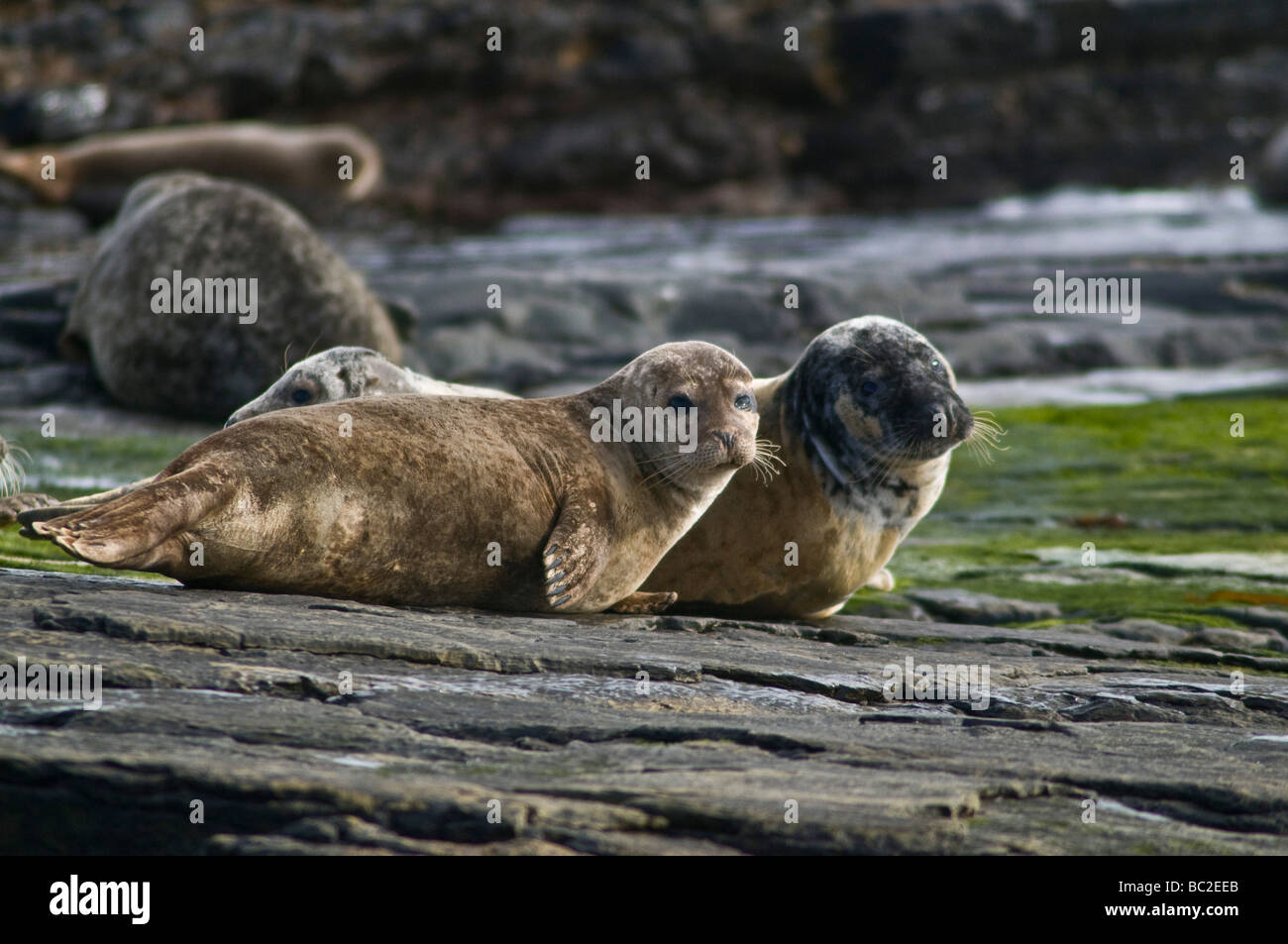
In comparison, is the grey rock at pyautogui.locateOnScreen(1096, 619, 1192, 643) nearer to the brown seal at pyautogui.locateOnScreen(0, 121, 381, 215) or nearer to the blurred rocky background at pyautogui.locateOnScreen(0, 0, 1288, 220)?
the brown seal at pyautogui.locateOnScreen(0, 121, 381, 215)

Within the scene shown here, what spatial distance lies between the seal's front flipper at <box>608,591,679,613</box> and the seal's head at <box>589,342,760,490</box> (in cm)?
40

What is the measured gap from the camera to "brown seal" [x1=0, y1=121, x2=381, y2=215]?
1922 centimetres

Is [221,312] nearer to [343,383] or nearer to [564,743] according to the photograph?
[343,383]

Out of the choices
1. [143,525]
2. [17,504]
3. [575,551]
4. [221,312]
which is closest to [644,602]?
[575,551]

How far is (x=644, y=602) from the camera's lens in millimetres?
5375

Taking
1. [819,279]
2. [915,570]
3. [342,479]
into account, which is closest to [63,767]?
[342,479]

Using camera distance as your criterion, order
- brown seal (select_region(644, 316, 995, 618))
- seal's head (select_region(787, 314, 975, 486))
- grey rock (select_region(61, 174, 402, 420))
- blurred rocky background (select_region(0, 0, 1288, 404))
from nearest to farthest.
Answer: seal's head (select_region(787, 314, 975, 486)), brown seal (select_region(644, 316, 995, 618)), grey rock (select_region(61, 174, 402, 420)), blurred rocky background (select_region(0, 0, 1288, 404))

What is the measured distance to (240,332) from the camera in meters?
9.91

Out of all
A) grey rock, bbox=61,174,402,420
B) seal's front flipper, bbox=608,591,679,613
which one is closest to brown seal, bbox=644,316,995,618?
seal's front flipper, bbox=608,591,679,613

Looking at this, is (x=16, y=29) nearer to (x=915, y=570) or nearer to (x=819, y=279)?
(x=819, y=279)

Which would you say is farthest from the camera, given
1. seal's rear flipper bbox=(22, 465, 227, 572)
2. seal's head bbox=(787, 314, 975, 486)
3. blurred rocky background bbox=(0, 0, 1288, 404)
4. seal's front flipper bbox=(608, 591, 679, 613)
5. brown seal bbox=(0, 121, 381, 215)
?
blurred rocky background bbox=(0, 0, 1288, 404)

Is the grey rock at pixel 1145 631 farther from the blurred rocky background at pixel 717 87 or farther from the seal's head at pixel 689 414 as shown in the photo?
the blurred rocky background at pixel 717 87

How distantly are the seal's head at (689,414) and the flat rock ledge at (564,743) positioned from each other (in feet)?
2.10

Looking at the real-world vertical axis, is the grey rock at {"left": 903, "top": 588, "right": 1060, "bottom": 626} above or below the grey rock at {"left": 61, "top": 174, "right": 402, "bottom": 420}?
below
